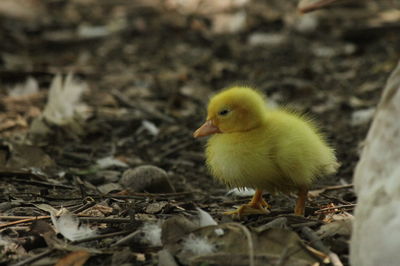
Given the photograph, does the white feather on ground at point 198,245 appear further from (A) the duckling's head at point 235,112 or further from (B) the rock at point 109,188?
(B) the rock at point 109,188

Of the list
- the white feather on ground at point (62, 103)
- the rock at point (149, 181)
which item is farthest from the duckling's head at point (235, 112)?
the white feather on ground at point (62, 103)

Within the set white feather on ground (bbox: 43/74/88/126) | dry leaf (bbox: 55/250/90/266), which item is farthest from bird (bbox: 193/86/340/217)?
white feather on ground (bbox: 43/74/88/126)

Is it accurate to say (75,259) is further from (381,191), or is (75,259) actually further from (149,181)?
(149,181)

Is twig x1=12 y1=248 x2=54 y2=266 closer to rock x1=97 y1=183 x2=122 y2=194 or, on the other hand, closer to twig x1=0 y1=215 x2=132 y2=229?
twig x1=0 y1=215 x2=132 y2=229

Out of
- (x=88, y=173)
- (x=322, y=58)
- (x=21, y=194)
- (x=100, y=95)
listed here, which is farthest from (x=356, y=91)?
(x=21, y=194)

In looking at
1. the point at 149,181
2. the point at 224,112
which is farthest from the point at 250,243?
the point at 149,181

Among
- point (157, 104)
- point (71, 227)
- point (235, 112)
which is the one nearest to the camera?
point (71, 227)
